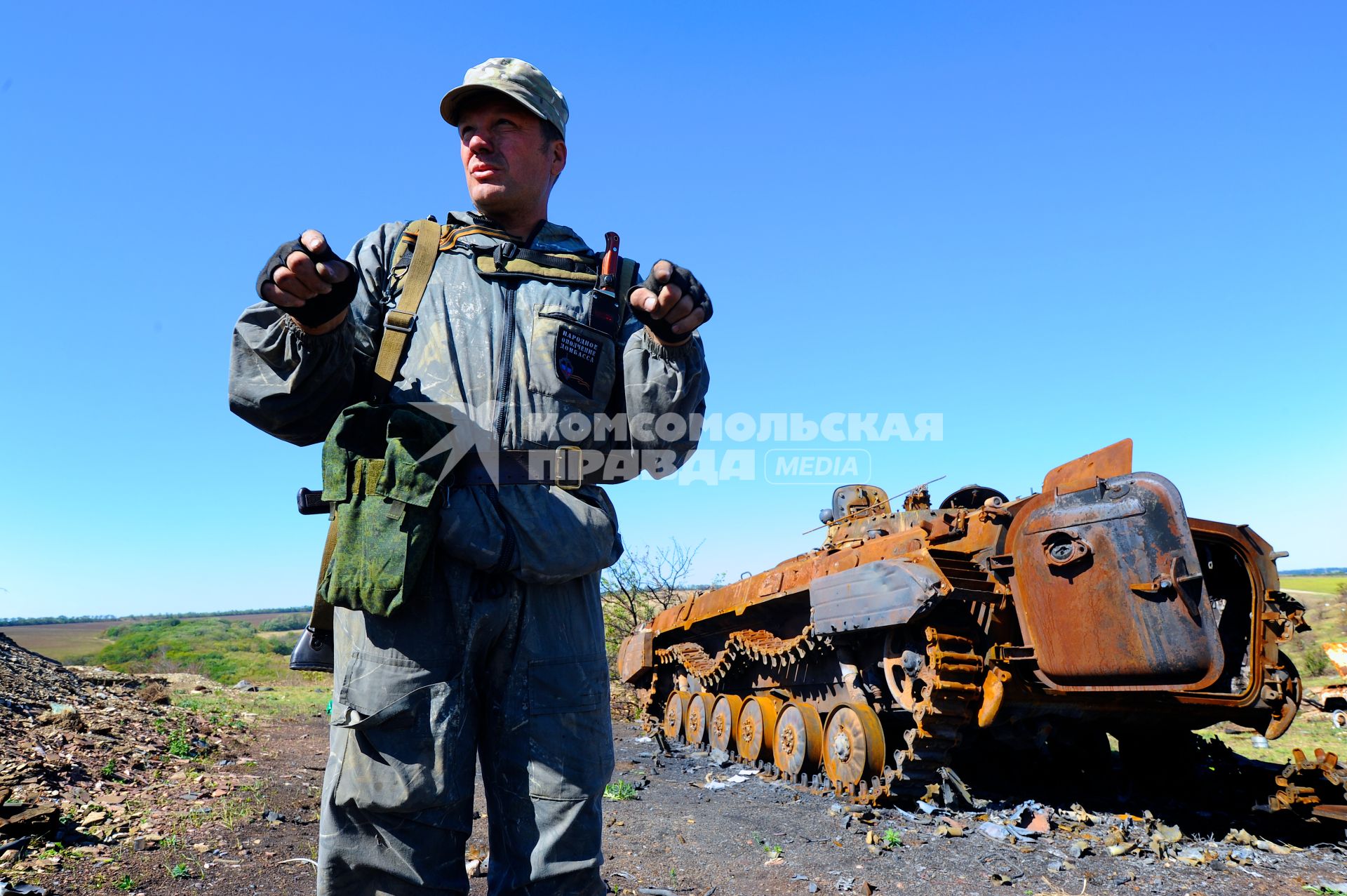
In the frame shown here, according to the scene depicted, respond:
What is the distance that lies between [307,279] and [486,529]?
610 millimetres

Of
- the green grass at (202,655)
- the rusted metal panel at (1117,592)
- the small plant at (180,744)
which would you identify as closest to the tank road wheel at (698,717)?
the rusted metal panel at (1117,592)

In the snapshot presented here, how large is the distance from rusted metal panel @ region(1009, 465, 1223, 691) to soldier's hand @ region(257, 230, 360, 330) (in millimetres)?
5765

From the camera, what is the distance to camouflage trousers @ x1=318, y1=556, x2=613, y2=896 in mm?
1737

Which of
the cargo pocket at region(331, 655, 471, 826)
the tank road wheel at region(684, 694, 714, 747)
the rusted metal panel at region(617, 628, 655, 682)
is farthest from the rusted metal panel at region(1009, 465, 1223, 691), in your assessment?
the rusted metal panel at region(617, 628, 655, 682)

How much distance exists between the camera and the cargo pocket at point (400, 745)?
5.65 feet

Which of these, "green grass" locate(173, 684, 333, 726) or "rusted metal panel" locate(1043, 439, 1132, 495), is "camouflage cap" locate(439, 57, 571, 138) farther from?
"green grass" locate(173, 684, 333, 726)

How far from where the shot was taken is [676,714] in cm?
1234

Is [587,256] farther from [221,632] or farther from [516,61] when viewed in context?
[221,632]

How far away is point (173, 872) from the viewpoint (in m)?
4.28

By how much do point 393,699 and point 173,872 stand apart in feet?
11.7

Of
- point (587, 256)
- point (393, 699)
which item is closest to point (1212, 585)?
point (587, 256)

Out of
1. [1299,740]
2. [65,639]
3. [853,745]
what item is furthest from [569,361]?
[65,639]

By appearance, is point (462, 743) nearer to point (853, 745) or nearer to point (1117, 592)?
point (1117, 592)

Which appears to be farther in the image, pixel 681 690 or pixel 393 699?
pixel 681 690
